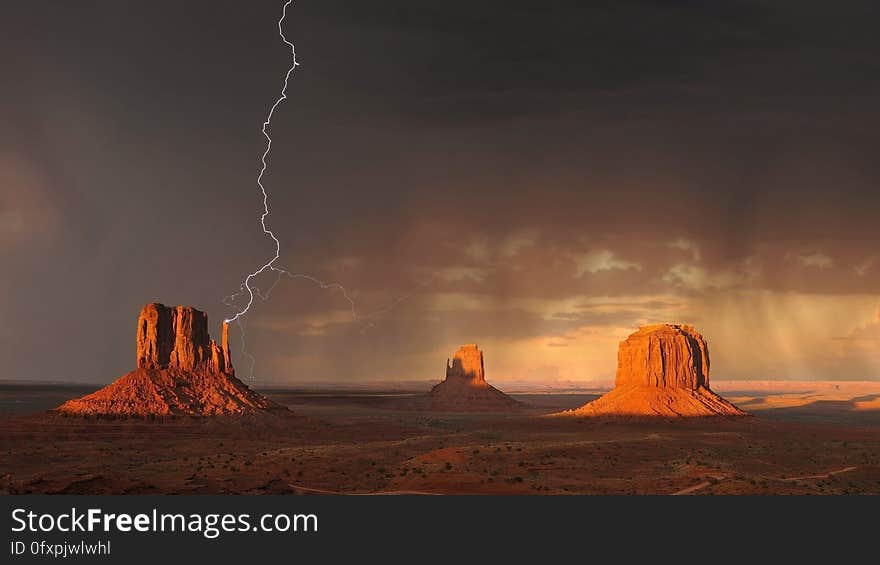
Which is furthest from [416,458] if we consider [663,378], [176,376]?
[663,378]

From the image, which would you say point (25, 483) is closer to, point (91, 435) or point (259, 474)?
point (259, 474)

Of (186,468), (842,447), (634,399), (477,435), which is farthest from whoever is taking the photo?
(634,399)

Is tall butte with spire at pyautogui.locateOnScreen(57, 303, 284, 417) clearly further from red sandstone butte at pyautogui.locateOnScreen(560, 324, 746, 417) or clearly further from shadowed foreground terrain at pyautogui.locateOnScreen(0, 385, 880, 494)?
red sandstone butte at pyautogui.locateOnScreen(560, 324, 746, 417)

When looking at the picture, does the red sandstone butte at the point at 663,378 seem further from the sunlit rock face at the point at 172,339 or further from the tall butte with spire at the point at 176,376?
the sunlit rock face at the point at 172,339

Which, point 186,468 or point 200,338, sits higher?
point 200,338

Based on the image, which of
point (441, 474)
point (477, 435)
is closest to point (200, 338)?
point (477, 435)
